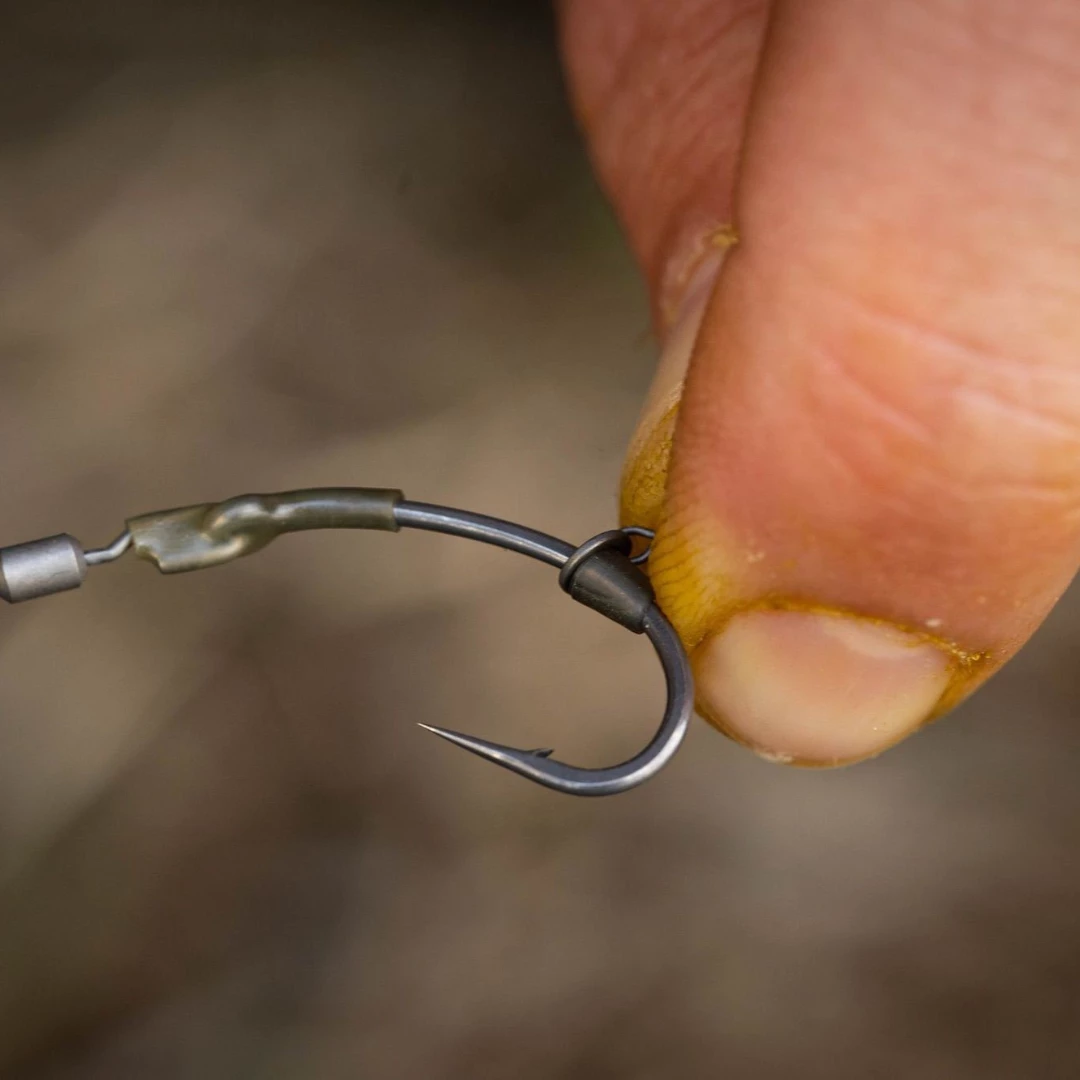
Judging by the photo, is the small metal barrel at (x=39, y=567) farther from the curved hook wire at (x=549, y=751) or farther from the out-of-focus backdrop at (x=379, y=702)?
the out-of-focus backdrop at (x=379, y=702)

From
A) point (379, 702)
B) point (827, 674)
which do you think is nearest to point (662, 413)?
point (827, 674)

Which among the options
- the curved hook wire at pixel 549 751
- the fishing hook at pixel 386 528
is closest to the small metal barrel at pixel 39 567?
the fishing hook at pixel 386 528

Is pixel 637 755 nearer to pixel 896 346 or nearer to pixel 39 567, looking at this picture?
pixel 896 346

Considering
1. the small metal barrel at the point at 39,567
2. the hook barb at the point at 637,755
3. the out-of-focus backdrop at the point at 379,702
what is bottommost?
the out-of-focus backdrop at the point at 379,702

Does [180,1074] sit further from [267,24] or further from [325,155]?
[267,24]

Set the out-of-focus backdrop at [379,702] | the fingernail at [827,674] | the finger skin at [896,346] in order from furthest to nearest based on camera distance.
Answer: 1. the out-of-focus backdrop at [379,702]
2. the fingernail at [827,674]
3. the finger skin at [896,346]

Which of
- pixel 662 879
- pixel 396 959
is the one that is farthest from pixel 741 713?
pixel 396 959
